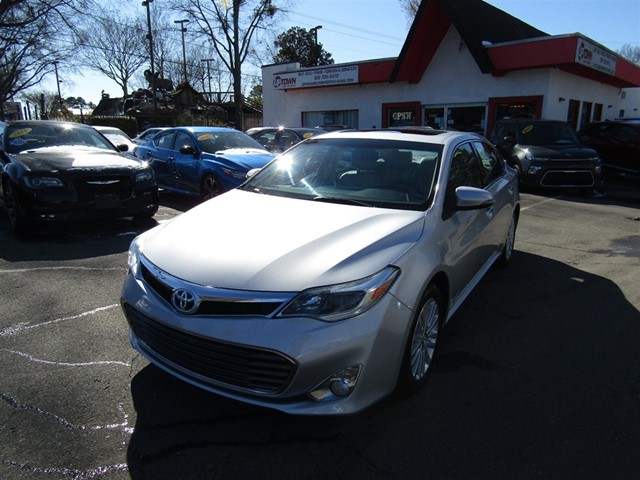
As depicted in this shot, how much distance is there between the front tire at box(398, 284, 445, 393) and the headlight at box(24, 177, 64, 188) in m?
5.19

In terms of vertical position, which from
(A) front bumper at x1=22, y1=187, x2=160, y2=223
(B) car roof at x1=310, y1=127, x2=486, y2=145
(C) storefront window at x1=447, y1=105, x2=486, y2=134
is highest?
(C) storefront window at x1=447, y1=105, x2=486, y2=134

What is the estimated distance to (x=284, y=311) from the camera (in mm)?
2229

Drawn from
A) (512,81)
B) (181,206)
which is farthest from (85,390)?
(512,81)

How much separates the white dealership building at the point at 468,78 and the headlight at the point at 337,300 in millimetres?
14273

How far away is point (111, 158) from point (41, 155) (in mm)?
914

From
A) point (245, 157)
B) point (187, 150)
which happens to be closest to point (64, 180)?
point (187, 150)

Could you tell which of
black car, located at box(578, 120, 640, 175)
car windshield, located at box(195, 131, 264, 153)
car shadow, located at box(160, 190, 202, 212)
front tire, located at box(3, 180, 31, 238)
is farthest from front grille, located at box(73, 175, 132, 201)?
black car, located at box(578, 120, 640, 175)

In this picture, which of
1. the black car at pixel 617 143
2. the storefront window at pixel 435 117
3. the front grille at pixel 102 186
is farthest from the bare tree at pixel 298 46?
the front grille at pixel 102 186

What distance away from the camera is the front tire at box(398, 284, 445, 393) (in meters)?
2.63

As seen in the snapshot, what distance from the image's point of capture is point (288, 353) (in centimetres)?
215

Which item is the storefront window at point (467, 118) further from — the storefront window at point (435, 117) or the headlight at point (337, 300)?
the headlight at point (337, 300)

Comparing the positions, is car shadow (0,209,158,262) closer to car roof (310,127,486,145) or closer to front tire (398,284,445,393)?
car roof (310,127,486,145)

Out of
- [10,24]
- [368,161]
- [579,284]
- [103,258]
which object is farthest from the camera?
[10,24]

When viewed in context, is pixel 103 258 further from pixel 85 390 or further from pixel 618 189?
pixel 618 189
